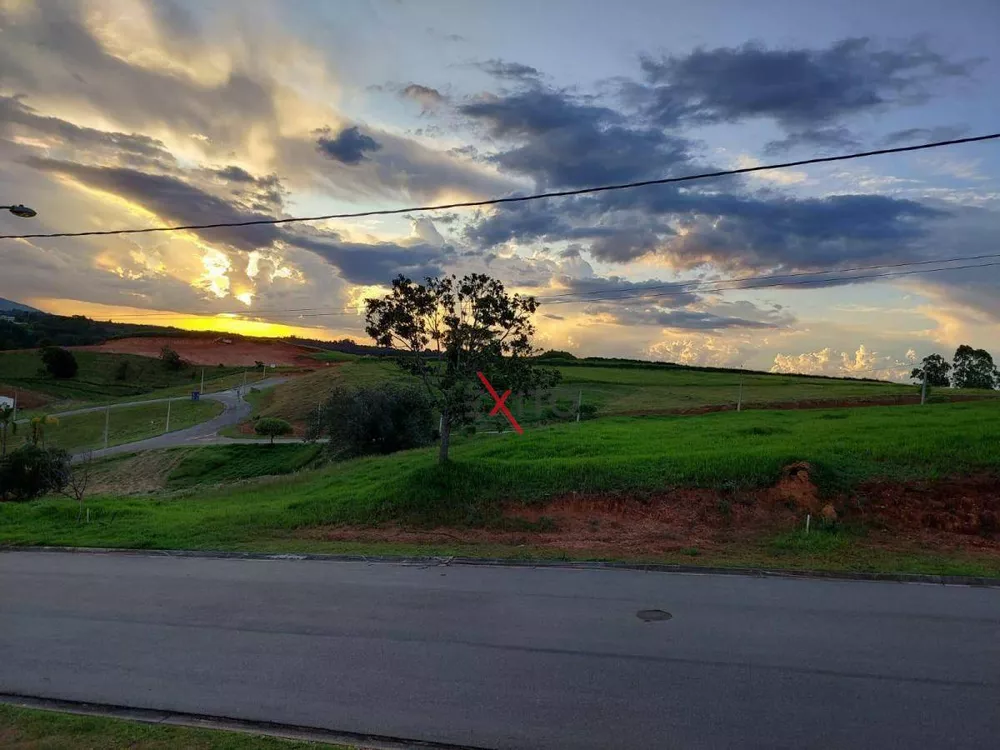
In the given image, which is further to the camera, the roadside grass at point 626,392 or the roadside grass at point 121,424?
the roadside grass at point 121,424

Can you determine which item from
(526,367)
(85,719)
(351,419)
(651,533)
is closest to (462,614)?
(85,719)

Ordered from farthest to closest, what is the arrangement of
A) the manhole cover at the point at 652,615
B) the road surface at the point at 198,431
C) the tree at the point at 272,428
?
the tree at the point at 272,428 → the road surface at the point at 198,431 → the manhole cover at the point at 652,615

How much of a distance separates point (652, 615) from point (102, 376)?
10346 cm

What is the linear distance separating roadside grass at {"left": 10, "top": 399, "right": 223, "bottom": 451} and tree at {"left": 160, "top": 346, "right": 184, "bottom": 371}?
29331 mm

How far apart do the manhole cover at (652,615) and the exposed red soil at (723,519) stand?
4165 mm

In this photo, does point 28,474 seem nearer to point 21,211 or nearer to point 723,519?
point 21,211

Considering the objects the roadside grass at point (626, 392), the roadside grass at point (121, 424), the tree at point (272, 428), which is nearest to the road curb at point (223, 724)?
the roadside grass at point (626, 392)

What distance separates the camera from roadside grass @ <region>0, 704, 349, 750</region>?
557 cm

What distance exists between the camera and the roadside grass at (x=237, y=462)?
4153cm

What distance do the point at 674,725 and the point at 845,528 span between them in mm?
10544

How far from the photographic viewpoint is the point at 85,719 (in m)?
6.20

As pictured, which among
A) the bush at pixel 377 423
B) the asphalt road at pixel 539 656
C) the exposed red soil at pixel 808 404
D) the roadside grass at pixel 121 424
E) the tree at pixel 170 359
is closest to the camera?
the asphalt road at pixel 539 656

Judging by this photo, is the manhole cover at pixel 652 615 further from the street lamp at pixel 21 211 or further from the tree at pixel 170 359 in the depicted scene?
the tree at pixel 170 359

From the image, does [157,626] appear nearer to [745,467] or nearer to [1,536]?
[1,536]
